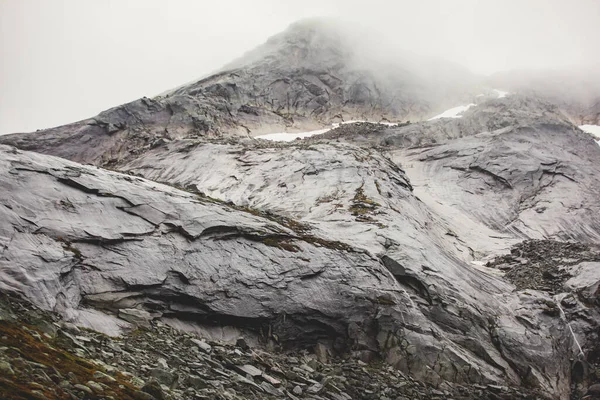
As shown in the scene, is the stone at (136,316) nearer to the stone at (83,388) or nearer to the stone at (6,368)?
the stone at (83,388)

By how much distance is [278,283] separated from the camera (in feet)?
71.6

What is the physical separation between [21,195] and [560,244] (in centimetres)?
3708

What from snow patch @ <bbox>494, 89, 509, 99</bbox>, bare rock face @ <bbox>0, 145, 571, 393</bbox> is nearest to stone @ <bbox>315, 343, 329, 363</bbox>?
bare rock face @ <bbox>0, 145, 571, 393</bbox>

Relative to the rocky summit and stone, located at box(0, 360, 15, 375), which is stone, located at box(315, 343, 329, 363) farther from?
stone, located at box(0, 360, 15, 375)

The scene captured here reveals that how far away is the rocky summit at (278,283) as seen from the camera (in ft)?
45.5

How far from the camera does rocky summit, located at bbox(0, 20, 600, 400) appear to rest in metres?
13.9

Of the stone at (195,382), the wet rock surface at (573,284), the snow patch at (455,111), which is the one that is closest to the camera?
the stone at (195,382)

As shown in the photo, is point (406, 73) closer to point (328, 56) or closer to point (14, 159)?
point (328, 56)

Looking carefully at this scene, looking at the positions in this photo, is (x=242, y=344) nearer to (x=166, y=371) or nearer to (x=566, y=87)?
(x=166, y=371)

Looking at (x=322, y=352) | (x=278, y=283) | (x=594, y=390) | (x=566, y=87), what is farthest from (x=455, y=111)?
(x=322, y=352)

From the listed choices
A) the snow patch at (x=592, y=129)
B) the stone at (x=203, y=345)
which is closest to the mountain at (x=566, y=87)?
the snow patch at (x=592, y=129)

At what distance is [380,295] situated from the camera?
22266 mm

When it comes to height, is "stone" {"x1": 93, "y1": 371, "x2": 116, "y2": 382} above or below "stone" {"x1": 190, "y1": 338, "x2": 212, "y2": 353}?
above

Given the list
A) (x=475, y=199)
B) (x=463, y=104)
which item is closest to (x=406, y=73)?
(x=463, y=104)
